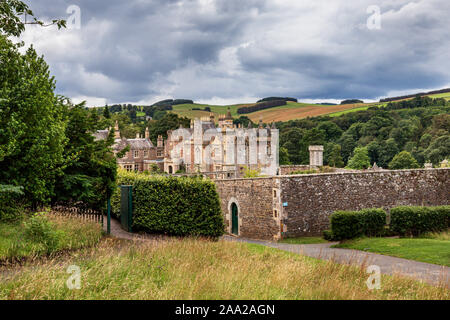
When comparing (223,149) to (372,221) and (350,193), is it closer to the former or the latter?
(350,193)

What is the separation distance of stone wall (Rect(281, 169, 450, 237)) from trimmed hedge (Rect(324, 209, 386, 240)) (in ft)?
7.36

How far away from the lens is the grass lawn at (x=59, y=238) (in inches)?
400

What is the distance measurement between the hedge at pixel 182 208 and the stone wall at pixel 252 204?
5.80m

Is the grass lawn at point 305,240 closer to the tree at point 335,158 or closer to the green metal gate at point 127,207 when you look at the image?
the green metal gate at point 127,207

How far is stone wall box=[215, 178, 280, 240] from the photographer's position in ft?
69.4

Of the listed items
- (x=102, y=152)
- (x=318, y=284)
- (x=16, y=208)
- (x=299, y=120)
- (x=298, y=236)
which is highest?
(x=299, y=120)

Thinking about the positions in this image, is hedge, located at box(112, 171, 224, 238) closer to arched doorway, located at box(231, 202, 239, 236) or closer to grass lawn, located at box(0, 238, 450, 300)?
grass lawn, located at box(0, 238, 450, 300)

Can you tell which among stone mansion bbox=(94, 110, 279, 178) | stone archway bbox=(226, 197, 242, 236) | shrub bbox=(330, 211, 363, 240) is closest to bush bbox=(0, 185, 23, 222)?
stone archway bbox=(226, 197, 242, 236)

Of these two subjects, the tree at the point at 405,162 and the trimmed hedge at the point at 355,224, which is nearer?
the trimmed hedge at the point at 355,224

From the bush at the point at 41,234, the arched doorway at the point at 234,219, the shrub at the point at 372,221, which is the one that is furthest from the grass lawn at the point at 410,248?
the bush at the point at 41,234
